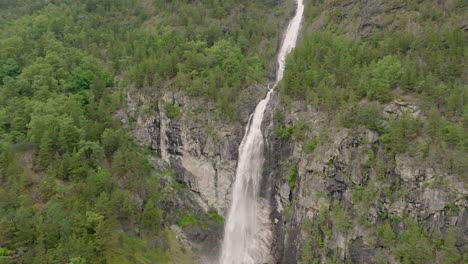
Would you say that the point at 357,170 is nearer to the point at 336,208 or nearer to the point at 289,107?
the point at 336,208

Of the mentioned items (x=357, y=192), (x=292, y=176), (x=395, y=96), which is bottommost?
(x=292, y=176)

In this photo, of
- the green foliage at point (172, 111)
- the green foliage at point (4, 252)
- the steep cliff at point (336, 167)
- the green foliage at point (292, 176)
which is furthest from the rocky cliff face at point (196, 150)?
the green foliage at point (4, 252)

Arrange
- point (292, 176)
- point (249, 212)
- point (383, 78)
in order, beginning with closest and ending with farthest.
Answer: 1. point (383, 78)
2. point (292, 176)
3. point (249, 212)

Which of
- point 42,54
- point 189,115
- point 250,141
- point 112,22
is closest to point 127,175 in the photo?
point 189,115

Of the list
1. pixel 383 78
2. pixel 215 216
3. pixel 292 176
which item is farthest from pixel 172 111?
pixel 383 78

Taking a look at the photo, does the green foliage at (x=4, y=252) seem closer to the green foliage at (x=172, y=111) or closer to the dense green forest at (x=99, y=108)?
the dense green forest at (x=99, y=108)

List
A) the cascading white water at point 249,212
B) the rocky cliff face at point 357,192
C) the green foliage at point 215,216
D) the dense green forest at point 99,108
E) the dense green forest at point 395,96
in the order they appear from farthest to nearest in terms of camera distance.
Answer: the green foliage at point 215,216 → the cascading white water at point 249,212 → the dense green forest at point 99,108 → the dense green forest at point 395,96 → the rocky cliff face at point 357,192

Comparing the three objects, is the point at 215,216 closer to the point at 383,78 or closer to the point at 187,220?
the point at 187,220
